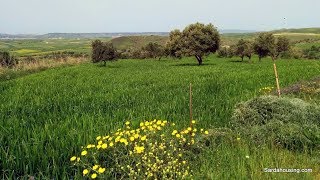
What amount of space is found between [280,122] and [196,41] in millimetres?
47736

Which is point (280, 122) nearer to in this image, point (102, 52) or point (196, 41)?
point (102, 52)

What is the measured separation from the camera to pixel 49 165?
6.72m

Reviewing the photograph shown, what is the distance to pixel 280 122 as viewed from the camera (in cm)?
900

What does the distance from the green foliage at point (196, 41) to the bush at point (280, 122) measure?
4491cm

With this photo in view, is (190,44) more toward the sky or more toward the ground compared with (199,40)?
more toward the ground

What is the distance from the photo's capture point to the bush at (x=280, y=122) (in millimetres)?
8352

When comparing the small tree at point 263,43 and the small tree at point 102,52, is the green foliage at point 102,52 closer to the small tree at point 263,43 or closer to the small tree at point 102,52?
the small tree at point 102,52

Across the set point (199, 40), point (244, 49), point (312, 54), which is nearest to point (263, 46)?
point (244, 49)

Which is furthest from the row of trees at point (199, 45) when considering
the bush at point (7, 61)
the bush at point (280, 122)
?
the bush at point (280, 122)

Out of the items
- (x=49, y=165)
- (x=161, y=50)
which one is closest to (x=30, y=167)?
(x=49, y=165)

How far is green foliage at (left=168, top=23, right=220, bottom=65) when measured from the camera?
184 feet

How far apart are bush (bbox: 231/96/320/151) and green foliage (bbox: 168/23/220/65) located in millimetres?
44907

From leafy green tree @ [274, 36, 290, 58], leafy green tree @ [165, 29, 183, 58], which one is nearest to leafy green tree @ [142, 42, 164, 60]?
leafy green tree @ [165, 29, 183, 58]

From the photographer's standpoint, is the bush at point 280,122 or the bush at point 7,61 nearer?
the bush at point 280,122
